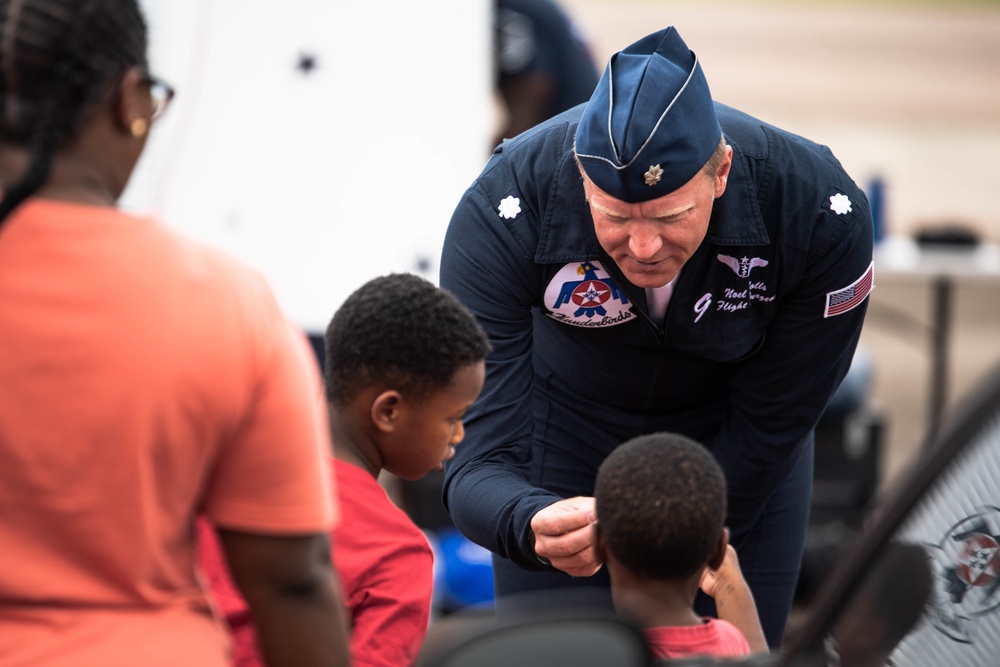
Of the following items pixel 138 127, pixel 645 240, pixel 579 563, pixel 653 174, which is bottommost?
pixel 579 563

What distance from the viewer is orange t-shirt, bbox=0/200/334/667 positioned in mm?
1338

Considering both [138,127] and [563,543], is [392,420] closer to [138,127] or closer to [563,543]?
[563,543]

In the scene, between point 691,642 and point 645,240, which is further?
point 645,240

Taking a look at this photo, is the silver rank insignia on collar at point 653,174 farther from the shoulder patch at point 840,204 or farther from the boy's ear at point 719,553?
the boy's ear at point 719,553

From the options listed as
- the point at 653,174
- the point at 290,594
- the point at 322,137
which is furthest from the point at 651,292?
the point at 322,137

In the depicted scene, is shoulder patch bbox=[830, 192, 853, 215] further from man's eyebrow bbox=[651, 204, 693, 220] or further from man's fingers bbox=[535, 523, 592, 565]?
man's fingers bbox=[535, 523, 592, 565]

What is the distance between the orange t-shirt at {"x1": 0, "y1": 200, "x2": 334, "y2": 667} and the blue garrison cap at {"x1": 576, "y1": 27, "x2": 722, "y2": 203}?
0.84 meters

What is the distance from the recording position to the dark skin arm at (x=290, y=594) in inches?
56.9

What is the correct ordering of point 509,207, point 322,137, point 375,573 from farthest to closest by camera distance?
point 322,137 < point 509,207 < point 375,573

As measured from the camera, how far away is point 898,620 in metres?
1.53

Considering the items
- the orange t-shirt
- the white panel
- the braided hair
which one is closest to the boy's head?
the orange t-shirt

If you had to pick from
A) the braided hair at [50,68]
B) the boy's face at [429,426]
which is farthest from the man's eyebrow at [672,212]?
the braided hair at [50,68]

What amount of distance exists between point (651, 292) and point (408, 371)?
57cm

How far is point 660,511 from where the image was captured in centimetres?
190
